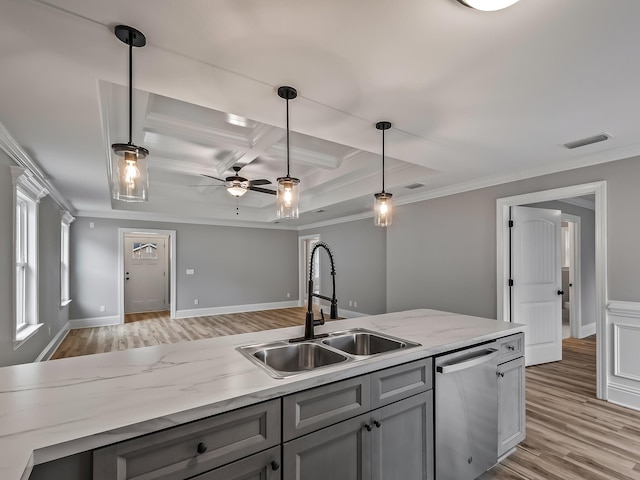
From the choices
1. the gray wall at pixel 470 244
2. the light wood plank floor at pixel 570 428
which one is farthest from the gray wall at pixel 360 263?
the light wood plank floor at pixel 570 428

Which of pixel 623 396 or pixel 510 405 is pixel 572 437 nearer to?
pixel 510 405

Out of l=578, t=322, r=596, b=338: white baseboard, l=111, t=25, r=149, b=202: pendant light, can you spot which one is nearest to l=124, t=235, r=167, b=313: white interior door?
l=111, t=25, r=149, b=202: pendant light

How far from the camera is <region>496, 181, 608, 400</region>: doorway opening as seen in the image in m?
3.12

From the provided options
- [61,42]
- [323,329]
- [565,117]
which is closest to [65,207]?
[61,42]

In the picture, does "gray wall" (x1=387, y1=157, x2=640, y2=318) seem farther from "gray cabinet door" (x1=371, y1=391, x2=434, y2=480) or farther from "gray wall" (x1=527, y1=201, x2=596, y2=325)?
"gray cabinet door" (x1=371, y1=391, x2=434, y2=480)

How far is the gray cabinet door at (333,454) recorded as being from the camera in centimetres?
123

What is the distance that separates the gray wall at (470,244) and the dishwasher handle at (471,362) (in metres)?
2.10

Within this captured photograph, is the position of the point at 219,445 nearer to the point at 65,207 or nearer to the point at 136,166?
the point at 136,166

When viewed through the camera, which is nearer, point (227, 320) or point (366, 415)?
point (366, 415)

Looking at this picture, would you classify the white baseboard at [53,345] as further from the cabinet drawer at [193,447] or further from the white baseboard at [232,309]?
the cabinet drawer at [193,447]

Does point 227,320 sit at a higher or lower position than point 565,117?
lower

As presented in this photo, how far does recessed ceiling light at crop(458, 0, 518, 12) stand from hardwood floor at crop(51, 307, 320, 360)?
520 centimetres

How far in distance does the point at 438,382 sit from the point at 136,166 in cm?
191

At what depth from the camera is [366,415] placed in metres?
1.45
